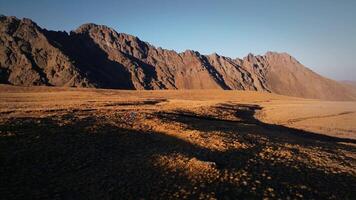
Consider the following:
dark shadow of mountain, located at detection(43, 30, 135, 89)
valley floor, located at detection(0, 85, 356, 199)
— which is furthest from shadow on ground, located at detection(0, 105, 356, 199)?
dark shadow of mountain, located at detection(43, 30, 135, 89)

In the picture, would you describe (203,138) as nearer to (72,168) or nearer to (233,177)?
(233,177)

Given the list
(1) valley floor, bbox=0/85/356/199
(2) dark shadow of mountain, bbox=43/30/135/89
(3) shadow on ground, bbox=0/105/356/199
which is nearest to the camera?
(3) shadow on ground, bbox=0/105/356/199

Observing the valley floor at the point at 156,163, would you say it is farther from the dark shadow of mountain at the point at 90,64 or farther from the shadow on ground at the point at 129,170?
the dark shadow of mountain at the point at 90,64

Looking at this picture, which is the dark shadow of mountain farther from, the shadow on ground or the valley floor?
the shadow on ground

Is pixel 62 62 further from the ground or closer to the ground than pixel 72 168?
further from the ground

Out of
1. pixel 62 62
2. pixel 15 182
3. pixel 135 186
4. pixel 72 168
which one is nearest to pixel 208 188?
pixel 135 186

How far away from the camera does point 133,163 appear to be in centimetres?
1548

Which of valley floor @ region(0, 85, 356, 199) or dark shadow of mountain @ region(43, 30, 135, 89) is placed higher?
dark shadow of mountain @ region(43, 30, 135, 89)

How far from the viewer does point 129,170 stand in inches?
571

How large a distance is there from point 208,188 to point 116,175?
4.10 metres

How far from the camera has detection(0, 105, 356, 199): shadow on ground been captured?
39.7 ft

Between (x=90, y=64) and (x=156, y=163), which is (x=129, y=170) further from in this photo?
(x=90, y=64)

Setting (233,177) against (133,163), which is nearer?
(233,177)

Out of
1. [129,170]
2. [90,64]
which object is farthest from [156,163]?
[90,64]
